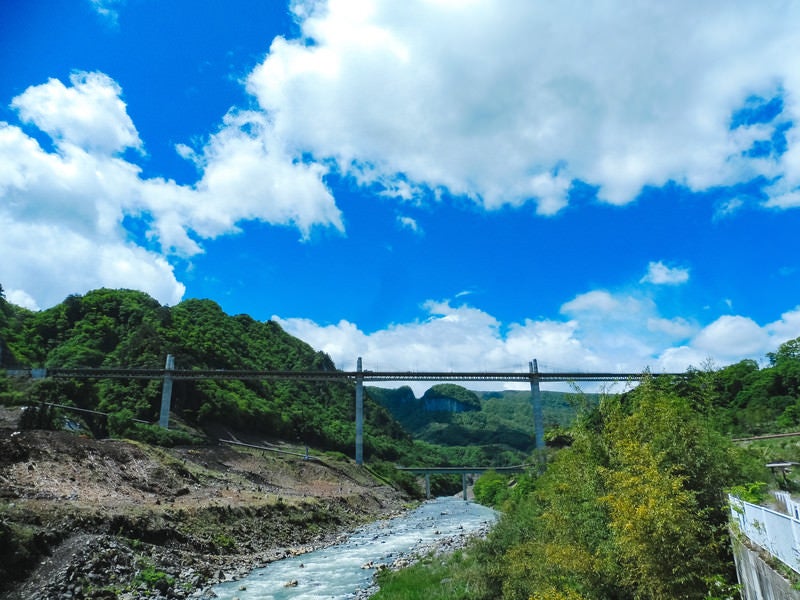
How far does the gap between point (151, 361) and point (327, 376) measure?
33382 millimetres

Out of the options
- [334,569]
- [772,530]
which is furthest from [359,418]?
[772,530]

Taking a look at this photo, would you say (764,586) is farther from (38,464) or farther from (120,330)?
(120,330)

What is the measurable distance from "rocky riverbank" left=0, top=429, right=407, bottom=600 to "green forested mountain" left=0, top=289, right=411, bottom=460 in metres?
25.9

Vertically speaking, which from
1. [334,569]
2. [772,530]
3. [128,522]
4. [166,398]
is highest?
[166,398]

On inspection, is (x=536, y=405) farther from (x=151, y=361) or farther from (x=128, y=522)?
(x=128, y=522)

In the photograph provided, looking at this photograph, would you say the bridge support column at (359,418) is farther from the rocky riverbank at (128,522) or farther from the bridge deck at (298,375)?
the rocky riverbank at (128,522)

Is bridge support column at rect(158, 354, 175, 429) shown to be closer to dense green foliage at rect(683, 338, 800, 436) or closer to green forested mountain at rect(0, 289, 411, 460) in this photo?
green forested mountain at rect(0, 289, 411, 460)

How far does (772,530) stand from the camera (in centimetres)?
796

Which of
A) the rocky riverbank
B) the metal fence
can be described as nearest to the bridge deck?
the rocky riverbank

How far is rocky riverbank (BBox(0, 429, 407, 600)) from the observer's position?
17.1 meters

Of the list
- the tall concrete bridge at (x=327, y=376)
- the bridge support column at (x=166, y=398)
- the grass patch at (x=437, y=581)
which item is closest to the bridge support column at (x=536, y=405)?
the tall concrete bridge at (x=327, y=376)

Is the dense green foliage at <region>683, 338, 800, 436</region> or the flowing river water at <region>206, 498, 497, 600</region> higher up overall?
the dense green foliage at <region>683, 338, 800, 436</region>

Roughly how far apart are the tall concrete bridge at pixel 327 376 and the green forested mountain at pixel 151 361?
9.66 ft

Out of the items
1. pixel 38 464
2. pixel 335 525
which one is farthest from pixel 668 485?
pixel 335 525
